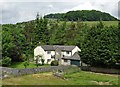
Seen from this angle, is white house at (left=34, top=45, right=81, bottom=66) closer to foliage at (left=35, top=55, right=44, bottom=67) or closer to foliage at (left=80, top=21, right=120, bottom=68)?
foliage at (left=35, top=55, right=44, bottom=67)

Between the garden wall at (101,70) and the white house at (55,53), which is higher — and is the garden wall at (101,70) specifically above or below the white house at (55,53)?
below

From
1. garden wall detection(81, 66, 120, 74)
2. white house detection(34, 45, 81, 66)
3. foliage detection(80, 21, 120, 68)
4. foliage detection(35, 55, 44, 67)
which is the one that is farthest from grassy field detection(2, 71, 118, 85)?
white house detection(34, 45, 81, 66)

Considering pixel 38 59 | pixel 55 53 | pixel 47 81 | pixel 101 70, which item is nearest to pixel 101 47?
pixel 101 70

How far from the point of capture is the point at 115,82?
4294cm

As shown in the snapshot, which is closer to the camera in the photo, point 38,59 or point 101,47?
point 101,47

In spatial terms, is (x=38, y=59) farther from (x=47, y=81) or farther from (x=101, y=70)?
(x=47, y=81)

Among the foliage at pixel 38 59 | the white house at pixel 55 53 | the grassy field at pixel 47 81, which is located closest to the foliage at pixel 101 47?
the grassy field at pixel 47 81

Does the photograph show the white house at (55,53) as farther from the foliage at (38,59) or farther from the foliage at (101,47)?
the foliage at (101,47)

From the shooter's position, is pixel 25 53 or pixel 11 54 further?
pixel 25 53

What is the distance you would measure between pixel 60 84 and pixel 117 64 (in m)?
Answer: 18.9

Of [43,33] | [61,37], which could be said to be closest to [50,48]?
[43,33]

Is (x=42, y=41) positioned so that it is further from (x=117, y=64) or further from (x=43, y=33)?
(x=117, y=64)

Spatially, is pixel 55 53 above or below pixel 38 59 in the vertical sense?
above

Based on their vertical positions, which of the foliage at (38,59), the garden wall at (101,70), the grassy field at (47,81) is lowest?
the grassy field at (47,81)
